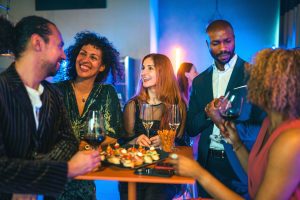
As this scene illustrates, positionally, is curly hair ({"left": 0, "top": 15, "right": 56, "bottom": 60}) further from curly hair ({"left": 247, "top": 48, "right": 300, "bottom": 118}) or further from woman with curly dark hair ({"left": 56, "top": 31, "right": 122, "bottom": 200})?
curly hair ({"left": 247, "top": 48, "right": 300, "bottom": 118})

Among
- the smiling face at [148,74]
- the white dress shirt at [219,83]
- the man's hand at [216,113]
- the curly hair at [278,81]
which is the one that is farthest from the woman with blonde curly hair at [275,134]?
Answer: the smiling face at [148,74]

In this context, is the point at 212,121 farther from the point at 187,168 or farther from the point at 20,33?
the point at 20,33

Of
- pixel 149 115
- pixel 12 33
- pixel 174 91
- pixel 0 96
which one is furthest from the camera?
pixel 174 91

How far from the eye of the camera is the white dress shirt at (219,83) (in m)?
2.36

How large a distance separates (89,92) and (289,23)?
4.31 m

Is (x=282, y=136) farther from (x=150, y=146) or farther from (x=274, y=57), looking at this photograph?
(x=150, y=146)

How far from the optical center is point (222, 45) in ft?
7.71

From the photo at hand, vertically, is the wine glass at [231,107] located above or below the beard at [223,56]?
below

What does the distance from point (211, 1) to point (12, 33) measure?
5141mm

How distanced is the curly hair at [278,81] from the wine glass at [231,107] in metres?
0.25

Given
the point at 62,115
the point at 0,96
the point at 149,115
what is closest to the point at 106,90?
the point at 149,115

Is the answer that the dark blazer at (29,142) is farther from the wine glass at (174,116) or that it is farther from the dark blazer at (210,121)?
the dark blazer at (210,121)

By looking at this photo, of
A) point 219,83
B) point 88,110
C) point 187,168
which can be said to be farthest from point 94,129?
point 219,83

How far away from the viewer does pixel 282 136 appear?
1313 mm
